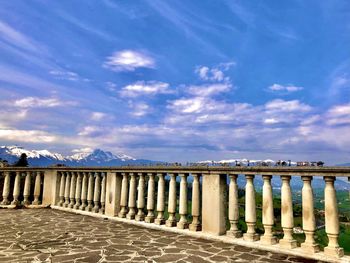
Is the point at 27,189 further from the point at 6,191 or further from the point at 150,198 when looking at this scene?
the point at 150,198

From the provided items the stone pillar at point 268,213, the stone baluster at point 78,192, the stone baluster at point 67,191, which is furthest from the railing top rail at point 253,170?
the stone baluster at point 67,191

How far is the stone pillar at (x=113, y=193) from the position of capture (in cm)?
1216

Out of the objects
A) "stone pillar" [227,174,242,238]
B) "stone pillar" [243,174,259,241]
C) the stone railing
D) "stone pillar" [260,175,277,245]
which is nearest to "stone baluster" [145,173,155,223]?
the stone railing

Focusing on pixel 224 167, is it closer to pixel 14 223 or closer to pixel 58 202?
pixel 14 223

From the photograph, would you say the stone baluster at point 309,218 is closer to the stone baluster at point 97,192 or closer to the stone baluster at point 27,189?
the stone baluster at point 97,192

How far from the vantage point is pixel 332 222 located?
642 cm

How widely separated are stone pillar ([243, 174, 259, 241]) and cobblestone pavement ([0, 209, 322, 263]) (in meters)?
0.41

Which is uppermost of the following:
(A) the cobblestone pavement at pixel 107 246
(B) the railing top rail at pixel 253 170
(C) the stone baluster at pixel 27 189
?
(B) the railing top rail at pixel 253 170

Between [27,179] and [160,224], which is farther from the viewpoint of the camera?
[27,179]

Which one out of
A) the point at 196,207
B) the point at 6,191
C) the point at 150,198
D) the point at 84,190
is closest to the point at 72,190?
the point at 84,190

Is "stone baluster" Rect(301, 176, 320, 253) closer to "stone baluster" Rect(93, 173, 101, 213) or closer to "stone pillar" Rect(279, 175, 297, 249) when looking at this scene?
"stone pillar" Rect(279, 175, 297, 249)

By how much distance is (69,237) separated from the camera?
8.80 m

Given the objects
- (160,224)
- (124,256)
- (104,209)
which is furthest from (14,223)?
(124,256)

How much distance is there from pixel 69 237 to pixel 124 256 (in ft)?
9.14
